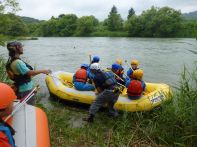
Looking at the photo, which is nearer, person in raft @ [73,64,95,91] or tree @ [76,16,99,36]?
person in raft @ [73,64,95,91]

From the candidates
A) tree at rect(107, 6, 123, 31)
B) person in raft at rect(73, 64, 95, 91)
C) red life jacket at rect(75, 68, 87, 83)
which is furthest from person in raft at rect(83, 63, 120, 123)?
tree at rect(107, 6, 123, 31)

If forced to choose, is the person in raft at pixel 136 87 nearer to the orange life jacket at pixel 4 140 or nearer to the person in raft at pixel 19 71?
the person in raft at pixel 19 71

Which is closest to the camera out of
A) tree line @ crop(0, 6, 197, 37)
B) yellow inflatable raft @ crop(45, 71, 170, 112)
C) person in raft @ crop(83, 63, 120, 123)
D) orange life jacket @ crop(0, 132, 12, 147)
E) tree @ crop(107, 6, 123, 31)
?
orange life jacket @ crop(0, 132, 12, 147)

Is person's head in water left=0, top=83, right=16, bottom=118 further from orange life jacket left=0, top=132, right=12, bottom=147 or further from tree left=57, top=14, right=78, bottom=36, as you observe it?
tree left=57, top=14, right=78, bottom=36

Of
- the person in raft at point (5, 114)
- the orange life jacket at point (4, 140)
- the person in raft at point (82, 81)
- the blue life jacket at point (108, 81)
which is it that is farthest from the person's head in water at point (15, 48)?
the person in raft at point (82, 81)

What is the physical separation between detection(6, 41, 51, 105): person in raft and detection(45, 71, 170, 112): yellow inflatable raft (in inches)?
86.3

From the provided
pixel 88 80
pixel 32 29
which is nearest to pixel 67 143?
pixel 88 80

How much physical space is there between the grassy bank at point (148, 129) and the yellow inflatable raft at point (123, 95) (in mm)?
532

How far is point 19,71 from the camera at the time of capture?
465cm

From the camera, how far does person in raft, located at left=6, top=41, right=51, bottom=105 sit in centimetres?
454

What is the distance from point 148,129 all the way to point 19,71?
215cm

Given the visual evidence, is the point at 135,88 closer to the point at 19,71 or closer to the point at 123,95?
the point at 123,95

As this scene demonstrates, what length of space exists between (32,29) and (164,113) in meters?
62.5

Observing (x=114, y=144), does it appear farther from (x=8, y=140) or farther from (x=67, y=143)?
(x=8, y=140)
